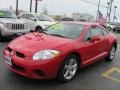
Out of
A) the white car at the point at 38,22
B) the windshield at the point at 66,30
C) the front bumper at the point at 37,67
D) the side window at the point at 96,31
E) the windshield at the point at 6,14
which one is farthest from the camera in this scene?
the white car at the point at 38,22

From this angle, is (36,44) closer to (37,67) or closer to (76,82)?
(37,67)

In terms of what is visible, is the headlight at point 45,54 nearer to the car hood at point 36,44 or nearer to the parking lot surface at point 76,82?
the car hood at point 36,44

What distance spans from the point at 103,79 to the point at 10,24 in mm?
6300

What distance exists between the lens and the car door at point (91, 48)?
234 inches

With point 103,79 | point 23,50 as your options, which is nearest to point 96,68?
point 103,79

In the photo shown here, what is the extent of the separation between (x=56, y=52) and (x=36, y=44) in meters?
0.56

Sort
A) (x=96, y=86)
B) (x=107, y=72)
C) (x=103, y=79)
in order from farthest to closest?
(x=107, y=72)
(x=103, y=79)
(x=96, y=86)

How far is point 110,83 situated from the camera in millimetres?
5691

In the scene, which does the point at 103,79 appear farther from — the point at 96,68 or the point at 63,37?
the point at 63,37

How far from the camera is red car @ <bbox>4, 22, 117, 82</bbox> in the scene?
16.0ft

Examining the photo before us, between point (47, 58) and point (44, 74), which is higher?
point (47, 58)

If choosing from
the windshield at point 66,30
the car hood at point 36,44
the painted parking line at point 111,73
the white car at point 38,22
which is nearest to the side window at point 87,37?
the windshield at point 66,30

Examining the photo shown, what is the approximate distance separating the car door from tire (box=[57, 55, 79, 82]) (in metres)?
0.35

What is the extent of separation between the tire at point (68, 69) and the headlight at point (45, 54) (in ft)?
1.12
